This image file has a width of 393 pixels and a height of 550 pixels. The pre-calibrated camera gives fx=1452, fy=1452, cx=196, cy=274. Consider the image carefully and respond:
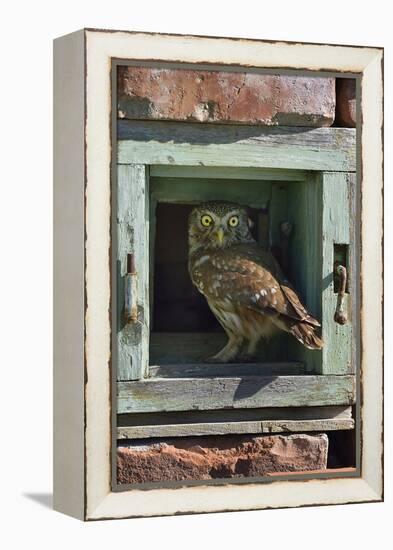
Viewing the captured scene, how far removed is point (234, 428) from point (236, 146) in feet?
2.63

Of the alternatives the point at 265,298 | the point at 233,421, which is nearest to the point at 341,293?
the point at 265,298

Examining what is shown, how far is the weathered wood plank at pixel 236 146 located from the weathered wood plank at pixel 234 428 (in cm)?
73

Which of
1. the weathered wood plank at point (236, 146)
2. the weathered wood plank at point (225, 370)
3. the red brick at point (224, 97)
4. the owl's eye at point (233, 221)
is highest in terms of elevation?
the red brick at point (224, 97)

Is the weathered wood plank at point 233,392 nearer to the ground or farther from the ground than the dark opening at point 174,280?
nearer to the ground

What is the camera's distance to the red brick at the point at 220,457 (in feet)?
13.2

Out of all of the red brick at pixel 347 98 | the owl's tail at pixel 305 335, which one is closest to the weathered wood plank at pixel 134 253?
the owl's tail at pixel 305 335

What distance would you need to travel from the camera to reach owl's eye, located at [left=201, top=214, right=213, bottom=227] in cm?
434

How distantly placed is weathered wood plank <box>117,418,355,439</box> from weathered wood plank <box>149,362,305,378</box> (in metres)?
0.15

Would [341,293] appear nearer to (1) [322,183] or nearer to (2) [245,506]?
(1) [322,183]

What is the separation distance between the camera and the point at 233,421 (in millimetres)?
4152

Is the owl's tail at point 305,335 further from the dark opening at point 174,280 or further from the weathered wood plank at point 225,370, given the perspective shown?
the dark opening at point 174,280

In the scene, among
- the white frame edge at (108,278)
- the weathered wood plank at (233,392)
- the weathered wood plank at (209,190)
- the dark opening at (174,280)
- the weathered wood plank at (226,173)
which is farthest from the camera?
the dark opening at (174,280)

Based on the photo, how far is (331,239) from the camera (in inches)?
166

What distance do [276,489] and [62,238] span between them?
94 centimetres
